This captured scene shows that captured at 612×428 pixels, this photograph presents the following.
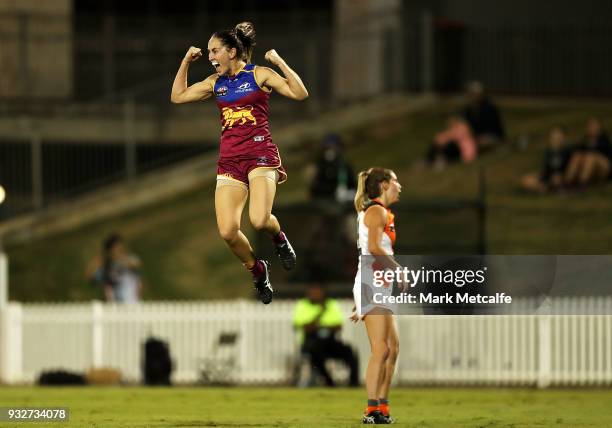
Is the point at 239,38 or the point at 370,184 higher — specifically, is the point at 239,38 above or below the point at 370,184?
above

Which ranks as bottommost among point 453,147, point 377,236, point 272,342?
point 272,342

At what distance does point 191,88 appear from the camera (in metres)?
14.4

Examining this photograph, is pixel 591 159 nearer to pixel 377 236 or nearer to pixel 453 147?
pixel 453 147

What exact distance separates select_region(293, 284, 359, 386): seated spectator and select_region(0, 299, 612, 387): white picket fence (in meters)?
0.45

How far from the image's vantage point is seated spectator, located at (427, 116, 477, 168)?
3011 cm

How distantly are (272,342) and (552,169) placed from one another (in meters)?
6.79

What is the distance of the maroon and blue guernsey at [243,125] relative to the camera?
46.5 feet

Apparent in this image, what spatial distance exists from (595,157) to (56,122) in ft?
36.0

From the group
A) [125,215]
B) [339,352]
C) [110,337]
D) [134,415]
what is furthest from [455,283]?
[125,215]

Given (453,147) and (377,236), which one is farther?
(453,147)

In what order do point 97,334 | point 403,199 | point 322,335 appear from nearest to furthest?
point 322,335 < point 97,334 < point 403,199

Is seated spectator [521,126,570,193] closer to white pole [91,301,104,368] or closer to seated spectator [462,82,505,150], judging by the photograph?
seated spectator [462,82,505,150]

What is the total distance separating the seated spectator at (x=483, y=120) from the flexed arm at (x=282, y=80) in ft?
52.9

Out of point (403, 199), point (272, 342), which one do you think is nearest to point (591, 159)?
point (403, 199)
